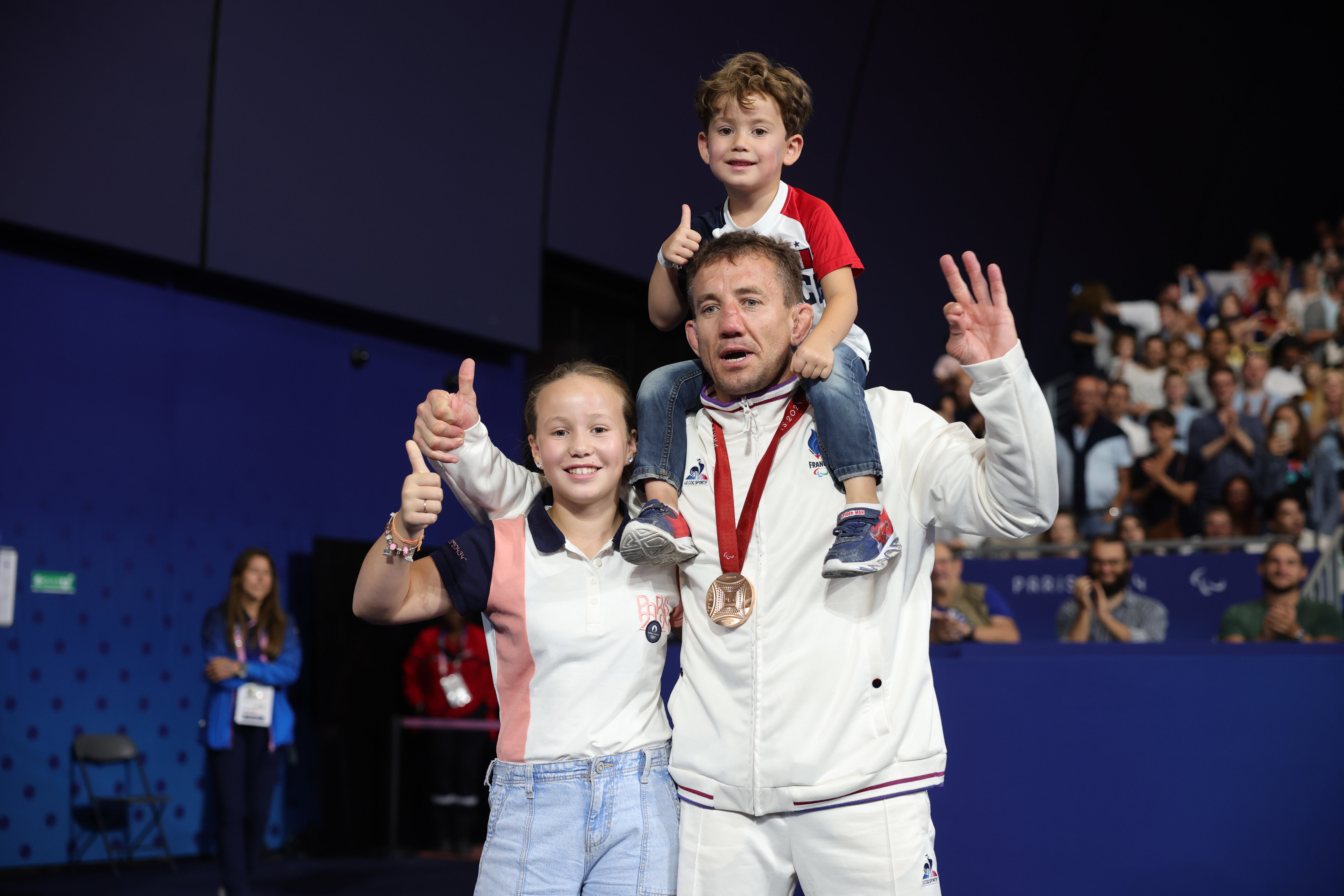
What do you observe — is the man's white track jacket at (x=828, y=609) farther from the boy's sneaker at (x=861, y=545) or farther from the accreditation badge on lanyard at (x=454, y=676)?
the accreditation badge on lanyard at (x=454, y=676)

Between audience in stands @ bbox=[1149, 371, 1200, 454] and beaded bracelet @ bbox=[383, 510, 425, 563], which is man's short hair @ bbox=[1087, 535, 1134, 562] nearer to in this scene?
audience in stands @ bbox=[1149, 371, 1200, 454]

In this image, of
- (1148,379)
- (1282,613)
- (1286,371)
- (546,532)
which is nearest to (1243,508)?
(1148,379)

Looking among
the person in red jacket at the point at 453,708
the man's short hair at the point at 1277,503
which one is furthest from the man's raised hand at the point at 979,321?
the person in red jacket at the point at 453,708

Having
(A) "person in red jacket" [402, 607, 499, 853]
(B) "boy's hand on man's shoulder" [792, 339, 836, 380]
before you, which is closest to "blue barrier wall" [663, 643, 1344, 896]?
(B) "boy's hand on man's shoulder" [792, 339, 836, 380]

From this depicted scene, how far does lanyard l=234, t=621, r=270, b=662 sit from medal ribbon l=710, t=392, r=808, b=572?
4999 mm

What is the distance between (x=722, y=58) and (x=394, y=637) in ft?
16.8

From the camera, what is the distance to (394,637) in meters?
9.12

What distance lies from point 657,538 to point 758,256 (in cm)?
64

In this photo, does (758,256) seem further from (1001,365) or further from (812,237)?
(1001,365)

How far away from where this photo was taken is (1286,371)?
1019cm

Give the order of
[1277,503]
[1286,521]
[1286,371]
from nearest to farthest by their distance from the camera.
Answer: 1. [1286,521]
2. [1277,503]
3. [1286,371]

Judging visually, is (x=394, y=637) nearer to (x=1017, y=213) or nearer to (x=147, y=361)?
(x=147, y=361)

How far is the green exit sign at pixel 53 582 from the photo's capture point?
7.15 meters

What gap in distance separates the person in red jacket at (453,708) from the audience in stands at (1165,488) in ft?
16.7
